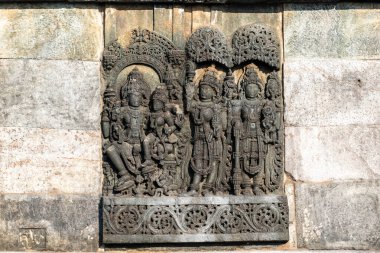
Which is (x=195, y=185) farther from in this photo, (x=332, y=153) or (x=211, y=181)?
(x=332, y=153)

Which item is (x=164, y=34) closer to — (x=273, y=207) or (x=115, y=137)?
(x=115, y=137)

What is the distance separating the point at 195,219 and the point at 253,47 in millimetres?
2034

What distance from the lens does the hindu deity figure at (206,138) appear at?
9.95 metres

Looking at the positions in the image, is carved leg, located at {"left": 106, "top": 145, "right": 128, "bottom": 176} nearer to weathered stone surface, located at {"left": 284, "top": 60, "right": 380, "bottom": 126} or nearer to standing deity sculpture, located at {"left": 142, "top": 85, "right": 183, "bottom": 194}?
standing deity sculpture, located at {"left": 142, "top": 85, "right": 183, "bottom": 194}

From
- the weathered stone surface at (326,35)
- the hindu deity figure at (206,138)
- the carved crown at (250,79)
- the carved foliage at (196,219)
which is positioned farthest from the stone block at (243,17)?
the carved foliage at (196,219)

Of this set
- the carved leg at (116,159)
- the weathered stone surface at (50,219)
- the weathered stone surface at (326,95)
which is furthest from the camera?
the weathered stone surface at (326,95)

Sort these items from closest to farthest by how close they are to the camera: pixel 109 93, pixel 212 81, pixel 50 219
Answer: pixel 50 219 → pixel 109 93 → pixel 212 81

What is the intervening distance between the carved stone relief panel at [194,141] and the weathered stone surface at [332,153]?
0.19m

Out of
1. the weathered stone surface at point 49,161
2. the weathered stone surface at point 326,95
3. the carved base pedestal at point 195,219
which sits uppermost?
the weathered stone surface at point 326,95

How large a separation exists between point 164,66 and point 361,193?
2.64m

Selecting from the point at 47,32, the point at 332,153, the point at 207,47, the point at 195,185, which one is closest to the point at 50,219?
the point at 195,185

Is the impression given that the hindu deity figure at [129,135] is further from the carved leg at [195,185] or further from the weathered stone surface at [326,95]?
the weathered stone surface at [326,95]

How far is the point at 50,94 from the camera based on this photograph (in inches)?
390

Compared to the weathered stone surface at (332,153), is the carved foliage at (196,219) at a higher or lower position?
lower
